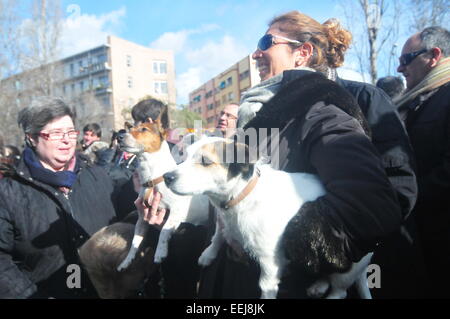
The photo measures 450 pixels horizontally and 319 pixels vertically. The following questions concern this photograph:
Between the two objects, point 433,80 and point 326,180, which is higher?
point 433,80

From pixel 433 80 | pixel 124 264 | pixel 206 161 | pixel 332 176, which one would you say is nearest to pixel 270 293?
pixel 332 176

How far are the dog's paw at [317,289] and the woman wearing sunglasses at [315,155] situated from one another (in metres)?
0.02

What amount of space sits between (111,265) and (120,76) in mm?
35429

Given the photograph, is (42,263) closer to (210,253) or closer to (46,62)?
(210,253)

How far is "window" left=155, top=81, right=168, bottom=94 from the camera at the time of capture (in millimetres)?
39125

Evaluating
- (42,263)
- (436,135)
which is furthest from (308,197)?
(42,263)

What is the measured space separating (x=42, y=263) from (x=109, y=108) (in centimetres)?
3406

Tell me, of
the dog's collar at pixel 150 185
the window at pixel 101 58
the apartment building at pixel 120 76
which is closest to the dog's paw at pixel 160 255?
the dog's collar at pixel 150 185

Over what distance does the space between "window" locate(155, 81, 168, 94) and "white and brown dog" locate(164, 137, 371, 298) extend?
38.2 metres

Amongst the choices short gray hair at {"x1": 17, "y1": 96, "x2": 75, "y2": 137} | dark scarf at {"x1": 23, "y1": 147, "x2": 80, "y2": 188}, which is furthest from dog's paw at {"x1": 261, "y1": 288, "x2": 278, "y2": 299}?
short gray hair at {"x1": 17, "y1": 96, "x2": 75, "y2": 137}

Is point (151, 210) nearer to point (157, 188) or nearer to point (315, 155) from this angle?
point (157, 188)

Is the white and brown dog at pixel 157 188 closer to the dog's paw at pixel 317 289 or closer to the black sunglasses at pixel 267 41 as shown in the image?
the black sunglasses at pixel 267 41

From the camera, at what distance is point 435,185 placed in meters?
2.41

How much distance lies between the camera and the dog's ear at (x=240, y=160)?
1.94 metres
